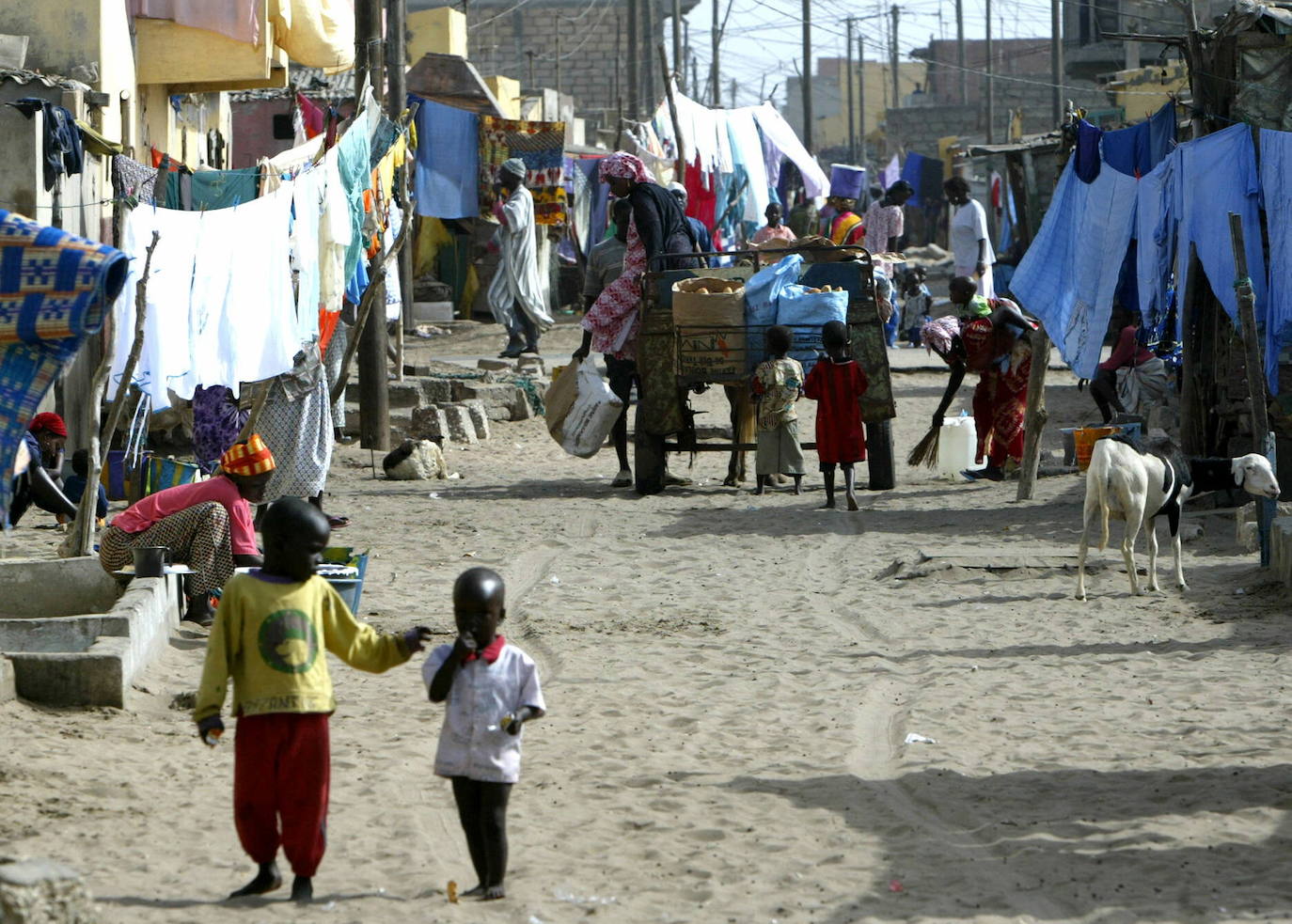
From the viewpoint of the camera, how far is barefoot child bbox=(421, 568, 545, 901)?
441cm

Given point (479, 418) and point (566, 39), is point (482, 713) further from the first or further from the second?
point (566, 39)

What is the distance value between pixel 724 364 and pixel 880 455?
141 centimetres

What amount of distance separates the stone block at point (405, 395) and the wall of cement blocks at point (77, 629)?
8.46 metres

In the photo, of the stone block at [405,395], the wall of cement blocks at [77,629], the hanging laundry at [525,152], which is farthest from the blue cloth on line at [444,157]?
the wall of cement blocks at [77,629]

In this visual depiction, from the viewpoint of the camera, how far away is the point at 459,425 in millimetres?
15656

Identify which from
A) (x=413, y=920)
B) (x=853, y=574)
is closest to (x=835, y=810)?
(x=413, y=920)

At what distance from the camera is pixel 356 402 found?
16.5m

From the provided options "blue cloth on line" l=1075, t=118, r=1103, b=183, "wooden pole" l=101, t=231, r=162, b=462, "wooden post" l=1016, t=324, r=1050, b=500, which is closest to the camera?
"wooden pole" l=101, t=231, r=162, b=462

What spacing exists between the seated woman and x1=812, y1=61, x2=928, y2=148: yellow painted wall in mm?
75639

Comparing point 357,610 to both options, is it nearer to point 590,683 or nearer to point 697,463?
point 590,683

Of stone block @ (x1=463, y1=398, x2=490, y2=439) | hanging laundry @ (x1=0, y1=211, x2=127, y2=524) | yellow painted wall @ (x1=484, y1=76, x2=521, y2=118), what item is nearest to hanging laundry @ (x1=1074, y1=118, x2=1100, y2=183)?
stone block @ (x1=463, y1=398, x2=490, y2=439)

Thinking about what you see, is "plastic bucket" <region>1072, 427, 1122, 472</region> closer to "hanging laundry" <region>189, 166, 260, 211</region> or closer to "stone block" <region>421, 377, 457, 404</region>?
"hanging laundry" <region>189, 166, 260, 211</region>

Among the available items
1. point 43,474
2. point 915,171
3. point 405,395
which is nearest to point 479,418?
point 405,395

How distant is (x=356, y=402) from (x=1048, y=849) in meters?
12.3
